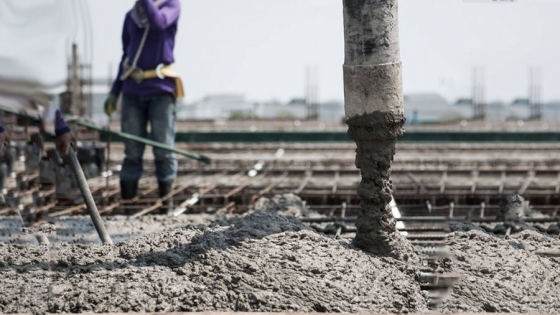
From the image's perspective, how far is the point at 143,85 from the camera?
694 cm

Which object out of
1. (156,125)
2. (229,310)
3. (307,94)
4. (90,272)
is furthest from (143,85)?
(307,94)

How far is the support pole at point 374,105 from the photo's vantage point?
399cm

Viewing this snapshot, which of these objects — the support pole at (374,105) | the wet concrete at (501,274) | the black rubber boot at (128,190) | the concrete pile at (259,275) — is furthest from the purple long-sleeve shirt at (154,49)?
the wet concrete at (501,274)

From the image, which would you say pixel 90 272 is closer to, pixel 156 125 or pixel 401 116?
pixel 401 116

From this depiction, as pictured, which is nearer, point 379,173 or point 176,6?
point 379,173

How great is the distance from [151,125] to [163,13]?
94 centimetres

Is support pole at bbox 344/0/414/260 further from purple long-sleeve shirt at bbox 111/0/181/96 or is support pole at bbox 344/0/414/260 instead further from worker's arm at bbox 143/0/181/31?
purple long-sleeve shirt at bbox 111/0/181/96

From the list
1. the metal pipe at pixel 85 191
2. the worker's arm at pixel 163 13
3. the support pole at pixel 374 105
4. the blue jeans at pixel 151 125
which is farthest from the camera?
the blue jeans at pixel 151 125

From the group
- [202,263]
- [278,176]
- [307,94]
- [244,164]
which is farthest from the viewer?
[307,94]

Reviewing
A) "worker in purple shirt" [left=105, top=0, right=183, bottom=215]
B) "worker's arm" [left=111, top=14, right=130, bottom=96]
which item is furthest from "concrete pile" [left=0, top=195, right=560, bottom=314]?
"worker's arm" [left=111, top=14, right=130, bottom=96]

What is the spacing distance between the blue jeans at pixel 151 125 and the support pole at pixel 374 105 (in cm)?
317

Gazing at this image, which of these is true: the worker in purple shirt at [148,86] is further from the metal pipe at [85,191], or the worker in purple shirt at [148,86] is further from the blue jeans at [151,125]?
the metal pipe at [85,191]

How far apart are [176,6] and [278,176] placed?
9.23ft

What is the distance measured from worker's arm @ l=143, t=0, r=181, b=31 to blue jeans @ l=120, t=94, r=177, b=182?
595 millimetres
